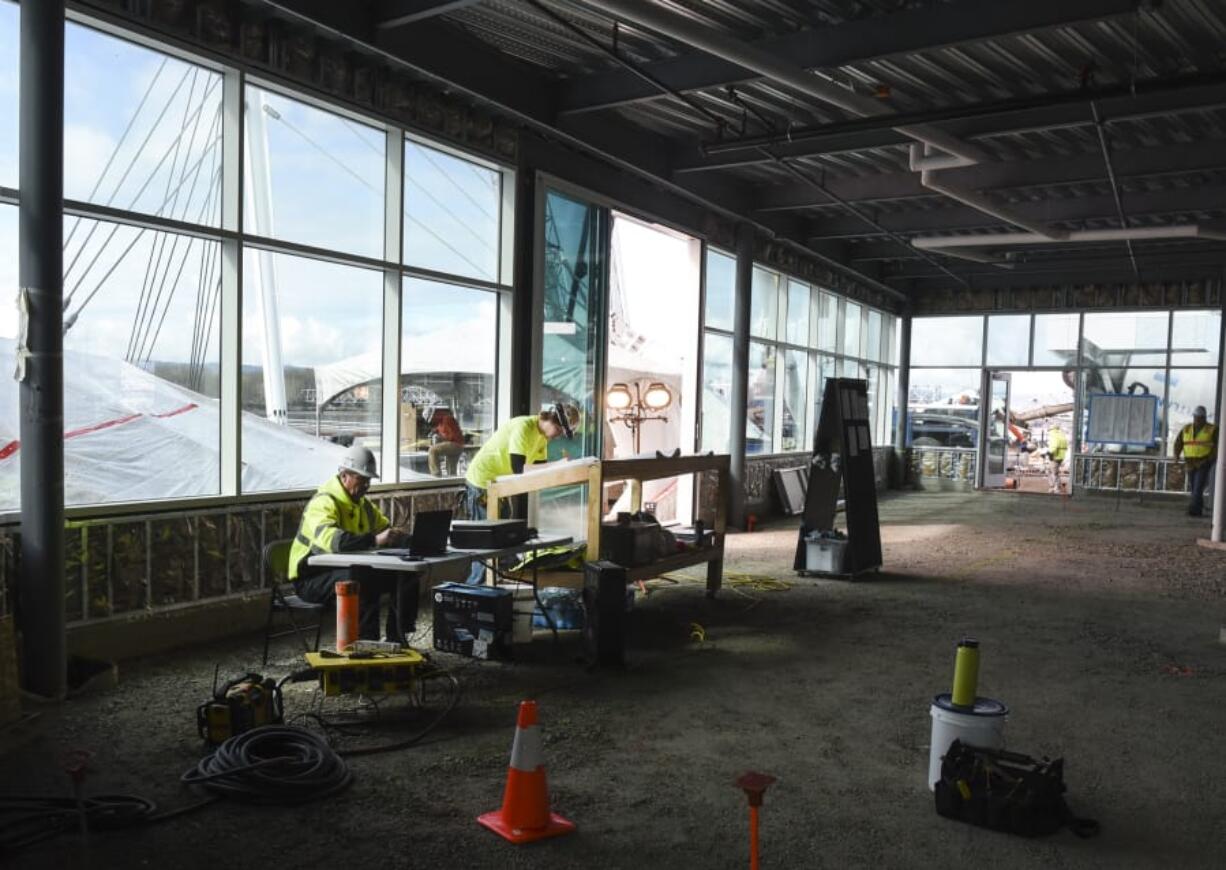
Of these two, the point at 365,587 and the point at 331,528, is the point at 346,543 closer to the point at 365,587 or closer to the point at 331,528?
the point at 331,528

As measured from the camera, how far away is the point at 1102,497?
18.1 metres

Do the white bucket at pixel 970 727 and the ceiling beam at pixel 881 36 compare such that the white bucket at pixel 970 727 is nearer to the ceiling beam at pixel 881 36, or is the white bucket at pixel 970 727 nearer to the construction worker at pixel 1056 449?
the ceiling beam at pixel 881 36

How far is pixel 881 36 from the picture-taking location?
6.71m

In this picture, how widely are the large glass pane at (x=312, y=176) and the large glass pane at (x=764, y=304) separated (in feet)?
23.9

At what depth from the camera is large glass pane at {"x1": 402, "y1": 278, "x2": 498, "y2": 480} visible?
7984 millimetres

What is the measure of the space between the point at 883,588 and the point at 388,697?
5.27 m

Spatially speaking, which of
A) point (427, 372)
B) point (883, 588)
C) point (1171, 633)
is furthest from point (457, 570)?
point (1171, 633)

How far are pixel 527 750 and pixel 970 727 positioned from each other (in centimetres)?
183

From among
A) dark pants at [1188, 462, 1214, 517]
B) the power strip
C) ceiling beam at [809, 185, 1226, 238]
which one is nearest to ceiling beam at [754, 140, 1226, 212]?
ceiling beam at [809, 185, 1226, 238]

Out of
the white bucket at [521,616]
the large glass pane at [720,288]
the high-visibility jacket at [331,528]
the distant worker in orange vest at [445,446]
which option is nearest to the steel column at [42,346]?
the high-visibility jacket at [331,528]

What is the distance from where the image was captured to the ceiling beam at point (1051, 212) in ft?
37.1

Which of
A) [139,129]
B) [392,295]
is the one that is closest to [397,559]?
[392,295]

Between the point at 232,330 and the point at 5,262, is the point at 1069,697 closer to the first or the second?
the point at 232,330

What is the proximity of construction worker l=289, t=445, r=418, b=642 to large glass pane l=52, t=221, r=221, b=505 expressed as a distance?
1166mm
